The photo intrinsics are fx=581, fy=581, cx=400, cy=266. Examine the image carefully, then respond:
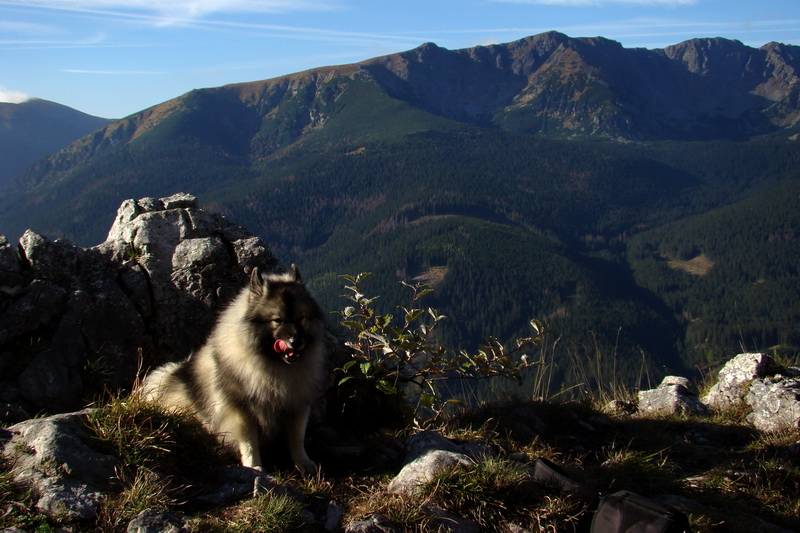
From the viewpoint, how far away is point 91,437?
5121mm

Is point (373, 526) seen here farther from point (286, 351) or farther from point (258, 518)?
point (286, 351)

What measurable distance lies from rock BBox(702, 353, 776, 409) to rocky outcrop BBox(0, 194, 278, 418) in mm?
6968

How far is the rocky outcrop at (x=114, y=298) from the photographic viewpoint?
21.8 feet

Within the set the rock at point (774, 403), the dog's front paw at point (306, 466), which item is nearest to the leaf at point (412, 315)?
the dog's front paw at point (306, 466)

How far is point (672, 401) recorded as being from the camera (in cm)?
887

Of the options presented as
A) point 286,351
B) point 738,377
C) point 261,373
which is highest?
point 286,351

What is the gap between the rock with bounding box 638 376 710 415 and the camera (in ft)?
28.4

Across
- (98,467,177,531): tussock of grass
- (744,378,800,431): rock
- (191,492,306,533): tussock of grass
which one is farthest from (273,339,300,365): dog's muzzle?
(744,378,800,431): rock

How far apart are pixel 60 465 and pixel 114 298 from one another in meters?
3.06

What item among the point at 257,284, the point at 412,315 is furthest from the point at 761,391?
the point at 257,284

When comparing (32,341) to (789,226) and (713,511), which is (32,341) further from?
(789,226)

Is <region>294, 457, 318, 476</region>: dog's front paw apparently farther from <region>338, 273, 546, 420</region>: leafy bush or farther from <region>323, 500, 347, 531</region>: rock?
<region>338, 273, 546, 420</region>: leafy bush

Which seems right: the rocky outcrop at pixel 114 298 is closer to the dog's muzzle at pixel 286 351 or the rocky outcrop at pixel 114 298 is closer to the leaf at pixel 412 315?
the leaf at pixel 412 315

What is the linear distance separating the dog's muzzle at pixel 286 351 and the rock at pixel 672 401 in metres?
5.91
